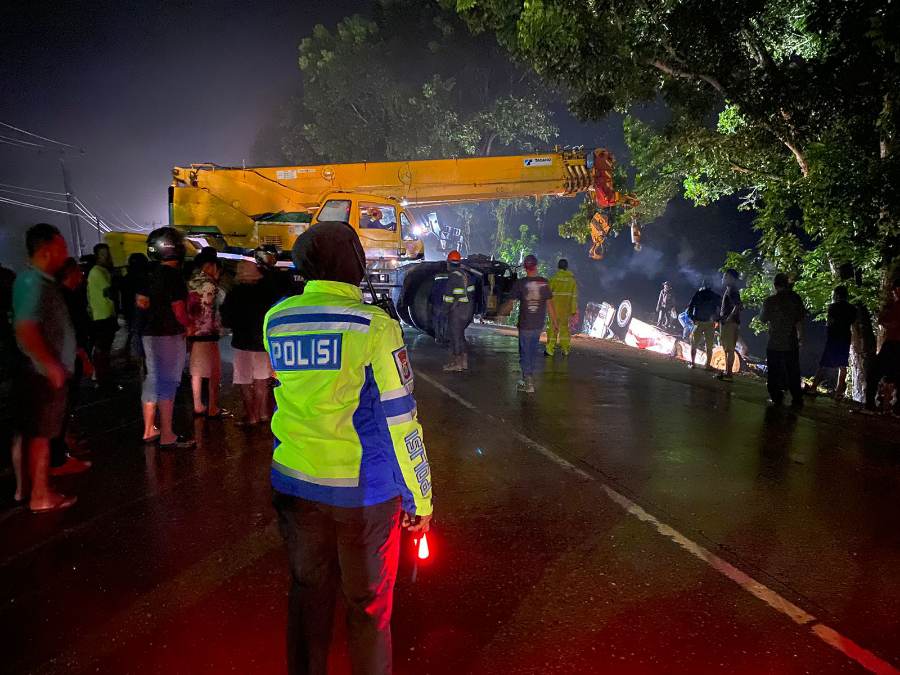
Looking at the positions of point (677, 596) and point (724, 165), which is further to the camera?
point (724, 165)

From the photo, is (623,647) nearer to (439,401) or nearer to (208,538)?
(208,538)

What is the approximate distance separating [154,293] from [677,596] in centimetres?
469

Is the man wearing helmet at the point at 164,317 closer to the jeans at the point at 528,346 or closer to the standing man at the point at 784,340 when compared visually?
the jeans at the point at 528,346

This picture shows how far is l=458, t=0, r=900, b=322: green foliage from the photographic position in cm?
782

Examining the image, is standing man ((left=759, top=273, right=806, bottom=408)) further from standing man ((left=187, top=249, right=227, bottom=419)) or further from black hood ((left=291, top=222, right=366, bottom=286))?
black hood ((left=291, top=222, right=366, bottom=286))

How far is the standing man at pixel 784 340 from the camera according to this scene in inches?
304

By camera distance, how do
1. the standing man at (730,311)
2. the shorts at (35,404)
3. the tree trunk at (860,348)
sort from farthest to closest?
the standing man at (730,311) < the tree trunk at (860,348) < the shorts at (35,404)

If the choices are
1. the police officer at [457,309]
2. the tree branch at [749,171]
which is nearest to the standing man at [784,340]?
the tree branch at [749,171]

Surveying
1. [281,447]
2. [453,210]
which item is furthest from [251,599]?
[453,210]

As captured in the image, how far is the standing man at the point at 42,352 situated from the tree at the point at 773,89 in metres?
7.12

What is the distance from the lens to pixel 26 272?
384cm

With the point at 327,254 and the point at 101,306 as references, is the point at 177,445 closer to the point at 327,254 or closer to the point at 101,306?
the point at 101,306

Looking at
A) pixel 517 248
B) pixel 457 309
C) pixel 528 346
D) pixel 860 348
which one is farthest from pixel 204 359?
pixel 517 248

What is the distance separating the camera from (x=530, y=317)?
827 centimetres
